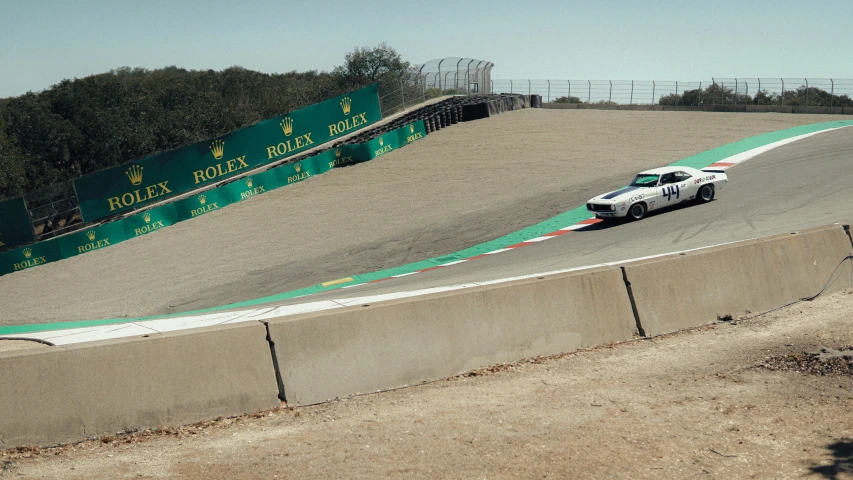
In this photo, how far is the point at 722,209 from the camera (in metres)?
19.3

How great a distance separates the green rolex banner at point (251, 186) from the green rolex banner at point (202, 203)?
0.96 ft

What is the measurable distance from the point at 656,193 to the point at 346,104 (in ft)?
66.8

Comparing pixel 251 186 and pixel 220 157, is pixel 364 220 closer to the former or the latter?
pixel 251 186

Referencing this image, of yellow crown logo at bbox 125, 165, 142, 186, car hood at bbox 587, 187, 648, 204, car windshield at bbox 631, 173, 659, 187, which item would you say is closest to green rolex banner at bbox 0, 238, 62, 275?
yellow crown logo at bbox 125, 165, 142, 186

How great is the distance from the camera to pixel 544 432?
Result: 17.7ft

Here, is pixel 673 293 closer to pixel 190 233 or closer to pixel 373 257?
pixel 373 257

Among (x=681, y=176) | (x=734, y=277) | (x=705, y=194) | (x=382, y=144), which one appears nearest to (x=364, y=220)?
(x=681, y=176)

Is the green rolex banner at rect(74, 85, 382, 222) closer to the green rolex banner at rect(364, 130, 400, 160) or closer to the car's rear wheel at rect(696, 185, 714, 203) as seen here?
the green rolex banner at rect(364, 130, 400, 160)

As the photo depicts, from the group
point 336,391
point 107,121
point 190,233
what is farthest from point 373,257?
point 107,121

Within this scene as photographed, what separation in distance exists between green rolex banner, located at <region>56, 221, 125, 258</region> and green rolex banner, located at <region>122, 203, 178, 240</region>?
0.28 meters

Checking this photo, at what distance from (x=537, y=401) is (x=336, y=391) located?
1.73 m

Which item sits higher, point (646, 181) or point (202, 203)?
point (646, 181)

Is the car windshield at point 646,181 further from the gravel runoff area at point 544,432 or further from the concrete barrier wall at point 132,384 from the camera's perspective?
the concrete barrier wall at point 132,384

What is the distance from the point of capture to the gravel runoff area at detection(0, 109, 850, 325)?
64.2 ft
